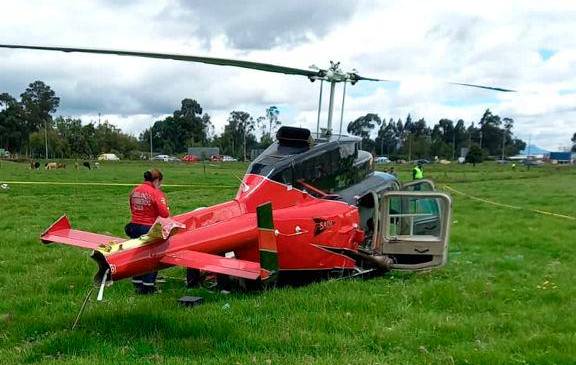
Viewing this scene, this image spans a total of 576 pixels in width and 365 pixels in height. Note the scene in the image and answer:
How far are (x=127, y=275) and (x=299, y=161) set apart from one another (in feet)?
12.0

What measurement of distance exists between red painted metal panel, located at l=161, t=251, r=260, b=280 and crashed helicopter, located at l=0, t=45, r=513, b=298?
0.01 metres

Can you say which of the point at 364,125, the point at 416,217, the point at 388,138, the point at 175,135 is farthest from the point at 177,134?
the point at 416,217

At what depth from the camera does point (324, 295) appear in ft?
27.5

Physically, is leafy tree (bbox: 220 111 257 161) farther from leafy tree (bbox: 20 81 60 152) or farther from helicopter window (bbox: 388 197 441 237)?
helicopter window (bbox: 388 197 441 237)

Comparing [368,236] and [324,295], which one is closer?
[324,295]

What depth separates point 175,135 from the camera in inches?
5379

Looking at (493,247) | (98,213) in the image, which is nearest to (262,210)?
(493,247)

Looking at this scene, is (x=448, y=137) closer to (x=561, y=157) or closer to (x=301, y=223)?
(x=561, y=157)

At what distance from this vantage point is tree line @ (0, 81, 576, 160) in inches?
4341

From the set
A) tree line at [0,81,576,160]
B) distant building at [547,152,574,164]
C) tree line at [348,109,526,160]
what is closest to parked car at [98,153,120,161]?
tree line at [0,81,576,160]

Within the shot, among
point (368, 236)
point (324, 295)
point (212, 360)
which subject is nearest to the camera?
point (212, 360)

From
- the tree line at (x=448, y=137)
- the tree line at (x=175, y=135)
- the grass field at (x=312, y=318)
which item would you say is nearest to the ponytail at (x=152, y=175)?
the grass field at (x=312, y=318)

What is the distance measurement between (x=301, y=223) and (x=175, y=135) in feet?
430

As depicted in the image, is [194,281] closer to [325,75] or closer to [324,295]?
→ [324,295]
